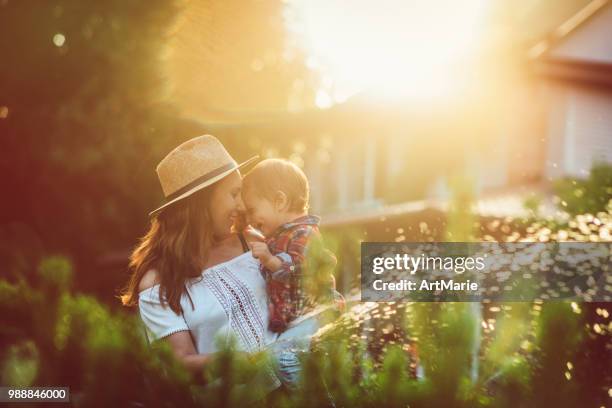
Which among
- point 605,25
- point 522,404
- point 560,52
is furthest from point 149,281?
point 605,25

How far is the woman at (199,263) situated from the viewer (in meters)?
1.70

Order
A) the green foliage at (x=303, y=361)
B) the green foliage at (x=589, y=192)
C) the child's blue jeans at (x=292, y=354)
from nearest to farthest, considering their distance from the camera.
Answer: the green foliage at (x=303, y=361) < the child's blue jeans at (x=292, y=354) < the green foliage at (x=589, y=192)

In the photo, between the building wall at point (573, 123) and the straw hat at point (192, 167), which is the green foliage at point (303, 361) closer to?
the straw hat at point (192, 167)

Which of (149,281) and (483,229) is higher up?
(483,229)

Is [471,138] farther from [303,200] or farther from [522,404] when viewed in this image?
[522,404]

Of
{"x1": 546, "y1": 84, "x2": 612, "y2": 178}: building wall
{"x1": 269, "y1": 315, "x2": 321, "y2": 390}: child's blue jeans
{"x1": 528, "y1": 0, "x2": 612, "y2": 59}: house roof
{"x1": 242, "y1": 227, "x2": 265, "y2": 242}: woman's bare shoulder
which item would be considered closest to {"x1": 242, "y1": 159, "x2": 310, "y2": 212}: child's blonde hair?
{"x1": 242, "y1": 227, "x2": 265, "y2": 242}: woman's bare shoulder

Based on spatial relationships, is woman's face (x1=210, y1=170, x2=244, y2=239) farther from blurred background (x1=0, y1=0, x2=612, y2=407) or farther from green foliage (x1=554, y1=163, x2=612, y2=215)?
green foliage (x1=554, y1=163, x2=612, y2=215)

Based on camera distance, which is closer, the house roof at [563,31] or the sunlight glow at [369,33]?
the sunlight glow at [369,33]

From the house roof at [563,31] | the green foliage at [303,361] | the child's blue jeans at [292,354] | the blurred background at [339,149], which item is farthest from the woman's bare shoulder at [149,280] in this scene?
the house roof at [563,31]

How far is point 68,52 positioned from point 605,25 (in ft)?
25.8

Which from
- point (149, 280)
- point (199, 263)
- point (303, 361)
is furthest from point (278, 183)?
point (303, 361)

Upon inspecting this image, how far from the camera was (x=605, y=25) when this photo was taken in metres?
9.55

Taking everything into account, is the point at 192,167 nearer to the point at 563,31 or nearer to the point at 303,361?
the point at 303,361

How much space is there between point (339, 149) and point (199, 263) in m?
7.54
